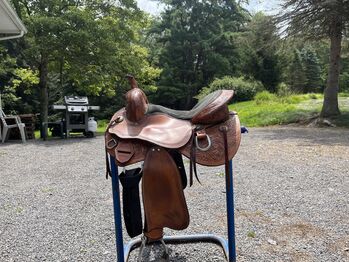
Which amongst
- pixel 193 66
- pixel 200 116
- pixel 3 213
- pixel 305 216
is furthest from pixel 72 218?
pixel 193 66

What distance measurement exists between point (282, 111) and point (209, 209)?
10.8m

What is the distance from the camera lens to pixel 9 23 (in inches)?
325

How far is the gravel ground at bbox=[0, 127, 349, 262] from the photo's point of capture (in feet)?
7.89

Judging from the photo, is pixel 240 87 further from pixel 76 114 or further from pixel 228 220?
pixel 228 220

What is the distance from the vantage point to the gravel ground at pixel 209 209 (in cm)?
241

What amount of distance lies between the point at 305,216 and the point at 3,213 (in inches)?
106

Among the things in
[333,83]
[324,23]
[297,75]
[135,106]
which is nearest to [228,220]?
[135,106]

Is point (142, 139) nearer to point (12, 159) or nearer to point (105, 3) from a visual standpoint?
point (12, 159)

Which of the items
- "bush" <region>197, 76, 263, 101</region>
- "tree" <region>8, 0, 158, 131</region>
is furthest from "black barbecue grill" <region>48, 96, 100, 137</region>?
"bush" <region>197, 76, 263, 101</region>

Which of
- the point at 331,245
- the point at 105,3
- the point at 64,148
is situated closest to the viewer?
the point at 331,245

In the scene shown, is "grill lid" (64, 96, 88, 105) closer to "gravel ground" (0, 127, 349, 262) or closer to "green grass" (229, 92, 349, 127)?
"gravel ground" (0, 127, 349, 262)

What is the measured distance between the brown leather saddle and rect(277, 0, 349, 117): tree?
29.3 ft

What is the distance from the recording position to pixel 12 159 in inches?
245

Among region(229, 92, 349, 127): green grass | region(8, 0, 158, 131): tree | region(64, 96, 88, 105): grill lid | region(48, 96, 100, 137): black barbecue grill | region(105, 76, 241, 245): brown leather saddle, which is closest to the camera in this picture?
region(105, 76, 241, 245): brown leather saddle
